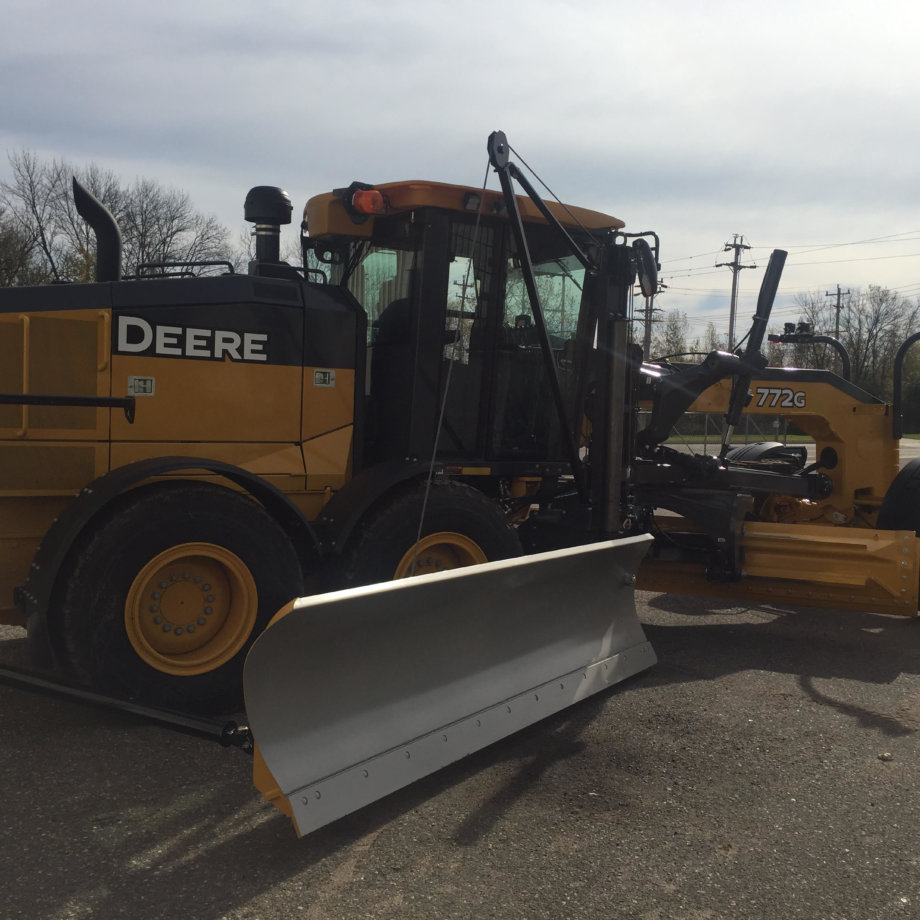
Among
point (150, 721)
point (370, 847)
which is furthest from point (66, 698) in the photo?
point (370, 847)

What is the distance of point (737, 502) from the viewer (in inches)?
234

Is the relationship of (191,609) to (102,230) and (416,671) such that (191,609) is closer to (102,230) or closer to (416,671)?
(416,671)

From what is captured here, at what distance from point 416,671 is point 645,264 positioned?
10.3ft

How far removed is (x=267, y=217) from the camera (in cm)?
511

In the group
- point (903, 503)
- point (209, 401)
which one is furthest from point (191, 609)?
point (903, 503)

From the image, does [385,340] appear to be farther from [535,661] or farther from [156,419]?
[535,661]

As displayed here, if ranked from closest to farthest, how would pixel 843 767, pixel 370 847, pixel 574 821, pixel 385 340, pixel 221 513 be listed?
pixel 370 847, pixel 574 821, pixel 843 767, pixel 221 513, pixel 385 340

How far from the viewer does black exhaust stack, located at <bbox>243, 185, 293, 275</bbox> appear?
506cm

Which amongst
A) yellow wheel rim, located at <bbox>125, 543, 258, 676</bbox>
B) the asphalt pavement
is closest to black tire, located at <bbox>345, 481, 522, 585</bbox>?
yellow wheel rim, located at <bbox>125, 543, 258, 676</bbox>

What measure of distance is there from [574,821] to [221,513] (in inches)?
78.9

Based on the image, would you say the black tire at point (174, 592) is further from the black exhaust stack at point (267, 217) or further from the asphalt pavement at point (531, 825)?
the black exhaust stack at point (267, 217)

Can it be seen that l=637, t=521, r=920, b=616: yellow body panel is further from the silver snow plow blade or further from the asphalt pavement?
the silver snow plow blade

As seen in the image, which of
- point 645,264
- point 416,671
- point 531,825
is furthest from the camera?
point 645,264

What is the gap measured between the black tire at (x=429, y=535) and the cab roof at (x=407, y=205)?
1.53m
